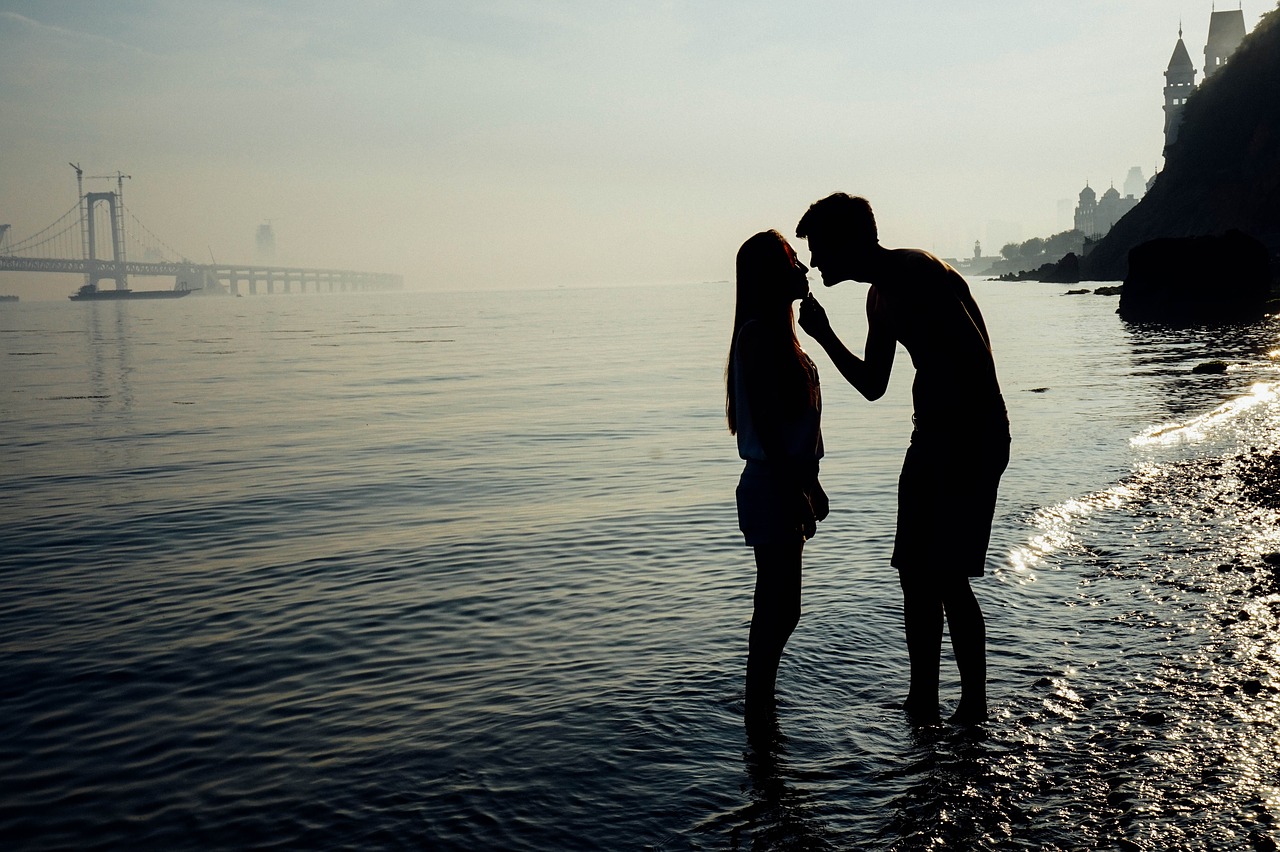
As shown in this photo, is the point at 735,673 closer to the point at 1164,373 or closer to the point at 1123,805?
the point at 1123,805

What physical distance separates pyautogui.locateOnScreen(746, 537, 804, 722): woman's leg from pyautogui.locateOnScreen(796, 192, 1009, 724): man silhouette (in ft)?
1.78

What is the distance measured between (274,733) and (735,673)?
2549mm

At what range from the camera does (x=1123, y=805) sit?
4.09m

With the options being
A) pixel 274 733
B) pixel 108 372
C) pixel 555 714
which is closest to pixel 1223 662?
pixel 555 714

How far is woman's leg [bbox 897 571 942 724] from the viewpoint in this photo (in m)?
4.77

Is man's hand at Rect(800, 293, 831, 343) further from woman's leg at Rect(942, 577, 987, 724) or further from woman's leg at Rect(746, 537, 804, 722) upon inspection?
woman's leg at Rect(942, 577, 987, 724)

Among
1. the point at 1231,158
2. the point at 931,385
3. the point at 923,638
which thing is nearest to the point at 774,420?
the point at 931,385

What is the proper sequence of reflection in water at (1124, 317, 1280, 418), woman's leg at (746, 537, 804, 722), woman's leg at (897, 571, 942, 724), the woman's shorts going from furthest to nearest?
reflection in water at (1124, 317, 1280, 418)
woman's leg at (897, 571, 942, 724)
woman's leg at (746, 537, 804, 722)
the woman's shorts

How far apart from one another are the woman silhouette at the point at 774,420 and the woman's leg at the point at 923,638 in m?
0.56

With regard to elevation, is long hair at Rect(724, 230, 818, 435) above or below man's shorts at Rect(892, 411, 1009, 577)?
above

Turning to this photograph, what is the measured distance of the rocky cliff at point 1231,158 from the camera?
77.4 metres

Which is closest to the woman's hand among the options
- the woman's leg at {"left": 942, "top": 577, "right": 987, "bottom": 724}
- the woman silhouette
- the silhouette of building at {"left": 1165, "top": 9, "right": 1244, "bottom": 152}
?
the woman silhouette

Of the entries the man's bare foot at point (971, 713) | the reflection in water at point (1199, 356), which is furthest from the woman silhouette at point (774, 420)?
the reflection in water at point (1199, 356)

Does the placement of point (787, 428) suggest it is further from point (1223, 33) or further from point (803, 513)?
point (1223, 33)
